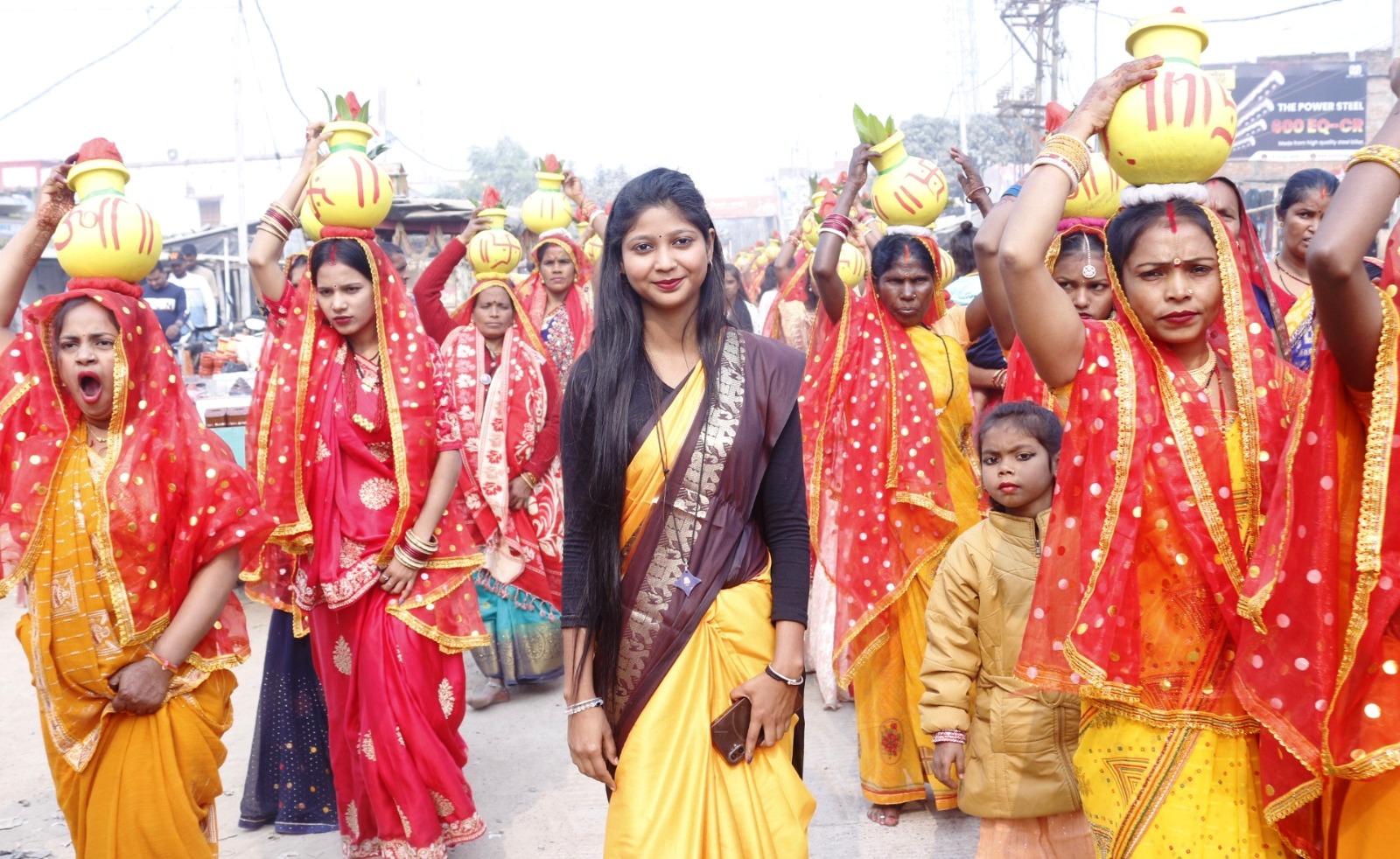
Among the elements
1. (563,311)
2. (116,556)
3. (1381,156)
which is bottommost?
(116,556)

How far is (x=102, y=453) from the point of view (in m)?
3.68

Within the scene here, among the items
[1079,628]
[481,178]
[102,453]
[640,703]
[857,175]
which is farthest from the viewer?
[481,178]

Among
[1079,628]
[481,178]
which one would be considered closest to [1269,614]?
[1079,628]

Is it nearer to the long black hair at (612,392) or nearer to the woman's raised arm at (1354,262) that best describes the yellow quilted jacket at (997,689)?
the long black hair at (612,392)

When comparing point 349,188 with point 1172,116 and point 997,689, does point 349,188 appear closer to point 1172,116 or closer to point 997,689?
point 997,689

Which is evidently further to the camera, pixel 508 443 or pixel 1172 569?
pixel 508 443

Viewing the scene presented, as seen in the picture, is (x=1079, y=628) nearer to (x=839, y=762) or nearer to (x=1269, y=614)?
(x=1269, y=614)

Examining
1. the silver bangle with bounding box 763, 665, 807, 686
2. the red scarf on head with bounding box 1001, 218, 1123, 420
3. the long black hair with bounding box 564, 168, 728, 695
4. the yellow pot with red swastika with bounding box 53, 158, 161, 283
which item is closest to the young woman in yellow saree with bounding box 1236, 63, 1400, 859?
the silver bangle with bounding box 763, 665, 807, 686

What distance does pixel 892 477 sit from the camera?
4.99m

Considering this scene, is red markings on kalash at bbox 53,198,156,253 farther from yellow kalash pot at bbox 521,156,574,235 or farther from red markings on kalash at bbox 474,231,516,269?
yellow kalash pot at bbox 521,156,574,235

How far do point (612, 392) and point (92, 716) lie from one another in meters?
1.95

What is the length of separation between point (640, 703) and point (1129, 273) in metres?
1.41

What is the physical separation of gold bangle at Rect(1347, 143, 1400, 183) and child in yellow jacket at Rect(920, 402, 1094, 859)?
1.63m

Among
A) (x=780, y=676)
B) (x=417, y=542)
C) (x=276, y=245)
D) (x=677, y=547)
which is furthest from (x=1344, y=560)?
(x=276, y=245)
